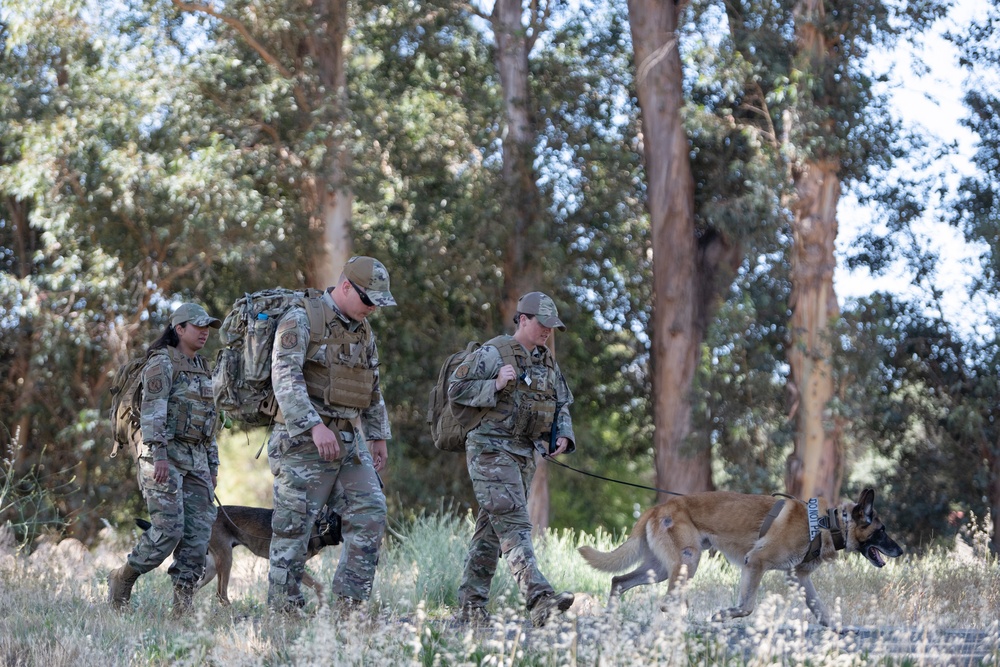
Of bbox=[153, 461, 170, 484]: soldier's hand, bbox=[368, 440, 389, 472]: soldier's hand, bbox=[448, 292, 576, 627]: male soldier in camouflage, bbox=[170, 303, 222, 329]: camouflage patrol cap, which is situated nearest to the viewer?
bbox=[448, 292, 576, 627]: male soldier in camouflage

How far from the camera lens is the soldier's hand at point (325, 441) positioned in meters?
6.60

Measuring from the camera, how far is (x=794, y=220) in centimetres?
1716

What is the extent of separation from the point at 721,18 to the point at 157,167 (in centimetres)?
885

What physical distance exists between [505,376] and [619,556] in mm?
1819

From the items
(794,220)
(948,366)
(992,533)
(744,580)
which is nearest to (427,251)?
(794,220)

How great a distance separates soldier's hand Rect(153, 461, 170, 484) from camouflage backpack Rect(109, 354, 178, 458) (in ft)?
1.36

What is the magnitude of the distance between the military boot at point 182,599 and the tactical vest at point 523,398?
228cm

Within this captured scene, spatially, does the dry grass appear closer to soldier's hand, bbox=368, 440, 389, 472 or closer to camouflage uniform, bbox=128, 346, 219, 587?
camouflage uniform, bbox=128, 346, 219, 587

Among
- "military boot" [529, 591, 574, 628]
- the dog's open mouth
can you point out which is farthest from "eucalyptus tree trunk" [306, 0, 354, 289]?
"military boot" [529, 591, 574, 628]

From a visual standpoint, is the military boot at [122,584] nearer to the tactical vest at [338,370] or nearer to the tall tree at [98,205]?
the tactical vest at [338,370]

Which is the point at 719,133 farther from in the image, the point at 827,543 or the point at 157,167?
the point at 827,543

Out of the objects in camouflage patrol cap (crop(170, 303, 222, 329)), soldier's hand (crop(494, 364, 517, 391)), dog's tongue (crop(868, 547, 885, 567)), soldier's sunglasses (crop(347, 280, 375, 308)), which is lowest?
dog's tongue (crop(868, 547, 885, 567))

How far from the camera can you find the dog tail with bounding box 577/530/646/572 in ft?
26.6

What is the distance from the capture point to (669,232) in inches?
754
